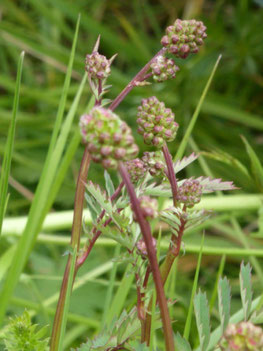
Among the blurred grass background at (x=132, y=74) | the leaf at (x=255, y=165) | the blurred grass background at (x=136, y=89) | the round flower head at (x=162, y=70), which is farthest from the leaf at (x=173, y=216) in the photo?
the blurred grass background at (x=132, y=74)

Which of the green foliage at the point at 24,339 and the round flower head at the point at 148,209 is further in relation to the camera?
the green foliage at the point at 24,339

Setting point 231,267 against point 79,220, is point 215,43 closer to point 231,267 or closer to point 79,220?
point 231,267

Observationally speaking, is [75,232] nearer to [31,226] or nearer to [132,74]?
[31,226]

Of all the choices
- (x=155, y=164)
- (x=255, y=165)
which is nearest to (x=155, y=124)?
(x=155, y=164)

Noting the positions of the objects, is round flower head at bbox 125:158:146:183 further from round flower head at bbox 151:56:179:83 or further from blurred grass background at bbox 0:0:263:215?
blurred grass background at bbox 0:0:263:215

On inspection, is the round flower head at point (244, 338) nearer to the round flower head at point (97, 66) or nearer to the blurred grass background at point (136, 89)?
the round flower head at point (97, 66)

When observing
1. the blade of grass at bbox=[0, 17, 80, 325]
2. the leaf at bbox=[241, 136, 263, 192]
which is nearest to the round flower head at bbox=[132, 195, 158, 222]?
the blade of grass at bbox=[0, 17, 80, 325]
